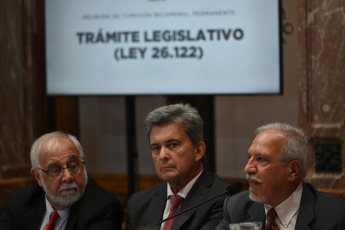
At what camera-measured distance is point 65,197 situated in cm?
355

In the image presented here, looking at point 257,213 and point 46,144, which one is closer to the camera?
point 257,213

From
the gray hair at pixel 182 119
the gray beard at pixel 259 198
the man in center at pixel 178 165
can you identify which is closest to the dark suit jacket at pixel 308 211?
the gray beard at pixel 259 198

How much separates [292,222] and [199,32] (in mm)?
2370

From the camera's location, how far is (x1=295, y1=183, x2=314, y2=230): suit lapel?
276 cm

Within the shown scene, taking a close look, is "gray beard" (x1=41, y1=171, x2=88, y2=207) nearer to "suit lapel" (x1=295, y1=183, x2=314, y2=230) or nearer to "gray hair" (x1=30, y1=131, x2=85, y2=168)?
"gray hair" (x1=30, y1=131, x2=85, y2=168)

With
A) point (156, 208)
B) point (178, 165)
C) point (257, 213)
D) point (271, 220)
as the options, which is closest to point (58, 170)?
point (156, 208)

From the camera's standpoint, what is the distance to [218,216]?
3.21m

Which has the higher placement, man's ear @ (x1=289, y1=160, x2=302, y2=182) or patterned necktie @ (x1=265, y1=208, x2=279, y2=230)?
man's ear @ (x1=289, y1=160, x2=302, y2=182)

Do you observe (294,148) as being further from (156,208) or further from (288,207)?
(156,208)

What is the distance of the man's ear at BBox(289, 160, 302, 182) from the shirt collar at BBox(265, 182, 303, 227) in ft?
0.24

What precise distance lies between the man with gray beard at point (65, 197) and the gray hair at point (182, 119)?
533 mm

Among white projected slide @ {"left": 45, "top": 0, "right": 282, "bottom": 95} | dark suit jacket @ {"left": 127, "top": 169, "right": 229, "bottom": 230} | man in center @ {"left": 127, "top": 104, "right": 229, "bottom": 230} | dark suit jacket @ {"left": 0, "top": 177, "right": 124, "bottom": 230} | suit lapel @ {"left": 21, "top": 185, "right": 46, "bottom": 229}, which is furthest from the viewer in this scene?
white projected slide @ {"left": 45, "top": 0, "right": 282, "bottom": 95}

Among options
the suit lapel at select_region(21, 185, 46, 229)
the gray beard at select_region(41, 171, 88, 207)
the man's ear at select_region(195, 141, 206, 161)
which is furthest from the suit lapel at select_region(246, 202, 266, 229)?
the suit lapel at select_region(21, 185, 46, 229)

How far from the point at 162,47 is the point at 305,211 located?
8.16 ft
